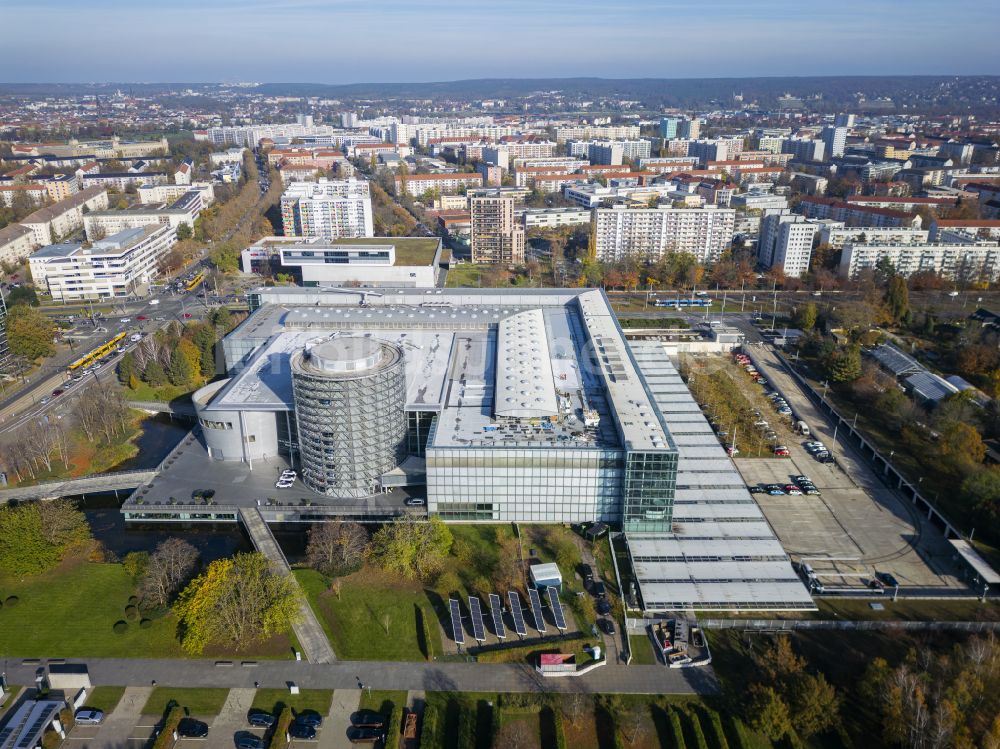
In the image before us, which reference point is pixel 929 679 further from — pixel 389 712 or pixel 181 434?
pixel 181 434

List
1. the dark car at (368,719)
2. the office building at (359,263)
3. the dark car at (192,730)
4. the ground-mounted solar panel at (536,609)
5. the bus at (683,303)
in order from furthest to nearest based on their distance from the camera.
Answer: the office building at (359,263)
the bus at (683,303)
the ground-mounted solar panel at (536,609)
the dark car at (368,719)
the dark car at (192,730)

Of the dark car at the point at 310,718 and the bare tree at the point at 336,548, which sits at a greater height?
the bare tree at the point at 336,548

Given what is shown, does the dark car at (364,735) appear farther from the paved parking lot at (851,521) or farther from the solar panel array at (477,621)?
the paved parking lot at (851,521)

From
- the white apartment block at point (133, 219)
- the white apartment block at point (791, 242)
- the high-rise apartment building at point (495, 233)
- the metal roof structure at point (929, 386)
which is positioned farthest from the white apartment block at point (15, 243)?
the metal roof structure at point (929, 386)

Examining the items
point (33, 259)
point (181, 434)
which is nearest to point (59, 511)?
point (181, 434)

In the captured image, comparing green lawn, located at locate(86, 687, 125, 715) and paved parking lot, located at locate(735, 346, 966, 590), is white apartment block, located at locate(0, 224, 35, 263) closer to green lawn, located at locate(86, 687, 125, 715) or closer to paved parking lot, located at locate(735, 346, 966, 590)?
green lawn, located at locate(86, 687, 125, 715)

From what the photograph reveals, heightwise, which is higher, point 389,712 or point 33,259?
point 33,259
